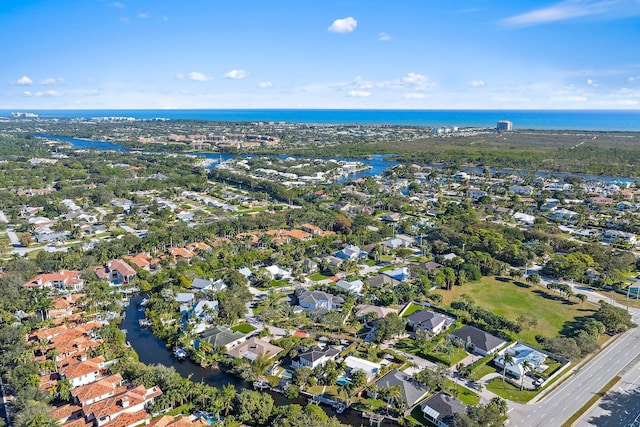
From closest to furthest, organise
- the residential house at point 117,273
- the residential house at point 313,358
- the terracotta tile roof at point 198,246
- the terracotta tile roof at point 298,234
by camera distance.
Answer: the residential house at point 313,358 < the residential house at point 117,273 < the terracotta tile roof at point 198,246 < the terracotta tile roof at point 298,234

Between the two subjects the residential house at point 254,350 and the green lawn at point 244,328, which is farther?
the green lawn at point 244,328

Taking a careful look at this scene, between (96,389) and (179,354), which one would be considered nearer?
(96,389)

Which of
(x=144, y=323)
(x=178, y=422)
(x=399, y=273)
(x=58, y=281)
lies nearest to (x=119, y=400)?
(x=178, y=422)

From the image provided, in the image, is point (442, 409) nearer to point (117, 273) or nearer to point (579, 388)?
point (579, 388)

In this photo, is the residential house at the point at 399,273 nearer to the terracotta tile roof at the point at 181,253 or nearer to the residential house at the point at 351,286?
the residential house at the point at 351,286

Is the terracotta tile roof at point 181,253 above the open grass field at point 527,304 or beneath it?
above

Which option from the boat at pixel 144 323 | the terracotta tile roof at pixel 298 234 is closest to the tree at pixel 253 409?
the boat at pixel 144 323

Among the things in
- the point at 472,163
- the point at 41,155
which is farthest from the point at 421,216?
the point at 41,155
